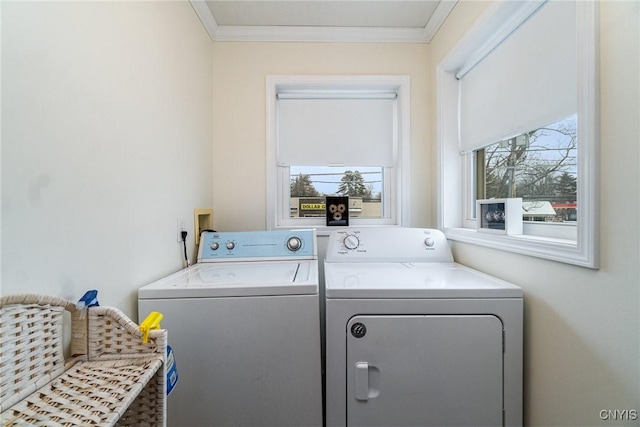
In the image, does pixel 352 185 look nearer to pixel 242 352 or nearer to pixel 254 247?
pixel 254 247

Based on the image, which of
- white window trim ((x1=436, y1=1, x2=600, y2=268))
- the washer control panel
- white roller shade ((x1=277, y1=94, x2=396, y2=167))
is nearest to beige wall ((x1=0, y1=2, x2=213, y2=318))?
the washer control panel

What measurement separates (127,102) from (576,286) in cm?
173

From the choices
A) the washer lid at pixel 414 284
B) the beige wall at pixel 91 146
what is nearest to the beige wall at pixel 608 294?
the washer lid at pixel 414 284

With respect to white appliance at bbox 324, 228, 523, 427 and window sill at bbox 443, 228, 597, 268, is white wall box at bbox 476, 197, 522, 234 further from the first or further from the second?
white appliance at bbox 324, 228, 523, 427

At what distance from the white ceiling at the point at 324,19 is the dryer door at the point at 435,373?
1832mm

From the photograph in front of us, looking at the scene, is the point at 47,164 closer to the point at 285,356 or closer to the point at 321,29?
the point at 285,356

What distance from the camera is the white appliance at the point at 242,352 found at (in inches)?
40.2

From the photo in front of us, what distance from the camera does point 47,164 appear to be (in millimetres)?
705

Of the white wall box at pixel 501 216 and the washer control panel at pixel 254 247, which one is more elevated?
the white wall box at pixel 501 216

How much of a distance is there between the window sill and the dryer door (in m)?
0.31

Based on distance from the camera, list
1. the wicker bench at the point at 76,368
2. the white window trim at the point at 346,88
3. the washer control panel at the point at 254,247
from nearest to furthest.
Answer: the wicker bench at the point at 76,368 < the washer control panel at the point at 254,247 < the white window trim at the point at 346,88

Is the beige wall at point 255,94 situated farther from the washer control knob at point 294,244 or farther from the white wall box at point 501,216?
the white wall box at point 501,216

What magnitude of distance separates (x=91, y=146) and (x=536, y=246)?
63.8 inches

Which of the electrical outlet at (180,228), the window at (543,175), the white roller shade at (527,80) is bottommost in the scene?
the electrical outlet at (180,228)
